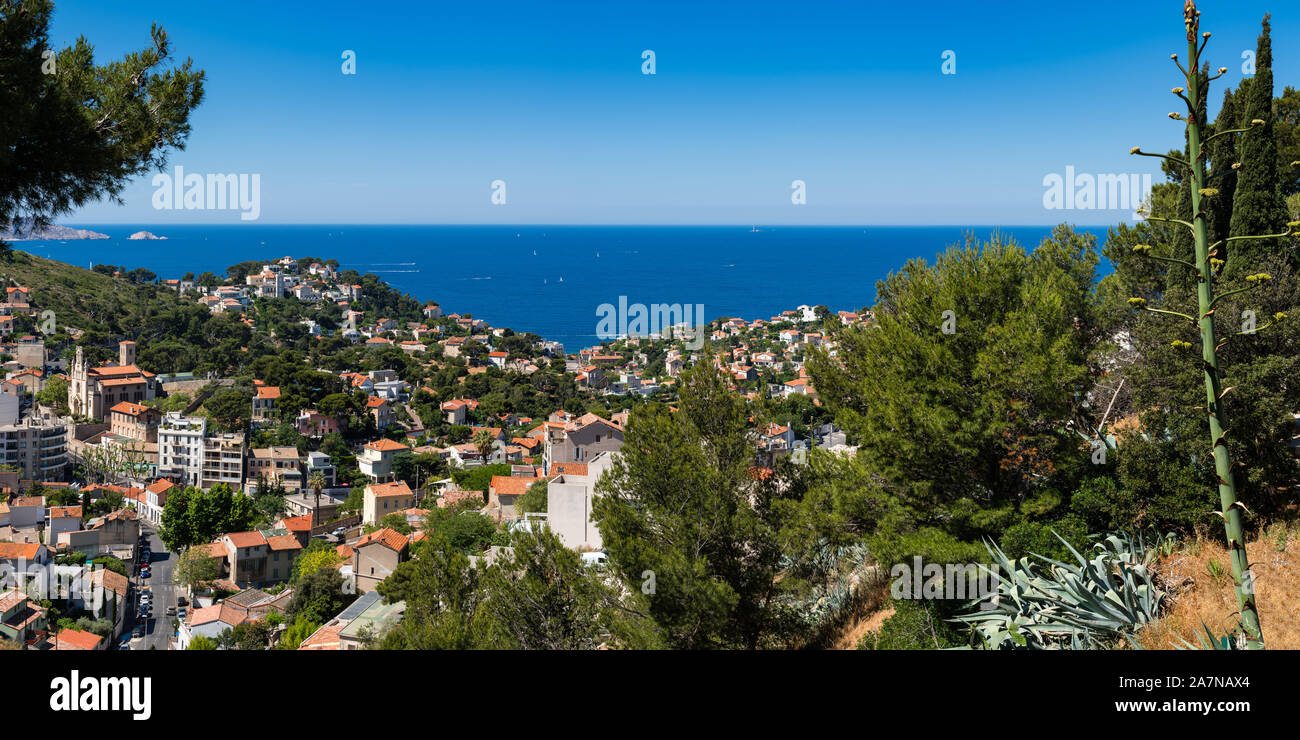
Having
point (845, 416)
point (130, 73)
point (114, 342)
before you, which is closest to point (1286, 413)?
point (845, 416)

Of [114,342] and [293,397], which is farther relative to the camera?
[114,342]

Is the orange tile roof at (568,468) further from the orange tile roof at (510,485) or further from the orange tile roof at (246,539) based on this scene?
the orange tile roof at (246,539)

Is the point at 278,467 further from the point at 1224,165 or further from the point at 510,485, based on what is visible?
the point at 1224,165

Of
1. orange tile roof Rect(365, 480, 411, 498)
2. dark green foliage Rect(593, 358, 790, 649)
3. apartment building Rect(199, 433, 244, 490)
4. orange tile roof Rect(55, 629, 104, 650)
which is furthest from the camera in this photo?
apartment building Rect(199, 433, 244, 490)

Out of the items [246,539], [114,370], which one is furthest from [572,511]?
[114,370]

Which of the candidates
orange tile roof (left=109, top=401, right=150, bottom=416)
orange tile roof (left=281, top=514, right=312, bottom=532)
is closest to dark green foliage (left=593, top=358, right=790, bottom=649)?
orange tile roof (left=281, top=514, right=312, bottom=532)

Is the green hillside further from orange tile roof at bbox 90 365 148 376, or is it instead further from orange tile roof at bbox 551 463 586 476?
orange tile roof at bbox 551 463 586 476
